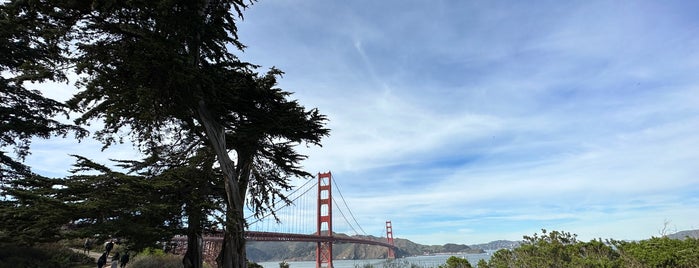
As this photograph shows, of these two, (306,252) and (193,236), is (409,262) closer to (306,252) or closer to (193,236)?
(193,236)

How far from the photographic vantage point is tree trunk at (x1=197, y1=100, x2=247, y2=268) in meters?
8.12

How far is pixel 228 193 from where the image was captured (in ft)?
27.7

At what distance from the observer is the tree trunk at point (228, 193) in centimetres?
812

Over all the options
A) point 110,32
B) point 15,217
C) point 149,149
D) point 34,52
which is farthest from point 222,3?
point 34,52

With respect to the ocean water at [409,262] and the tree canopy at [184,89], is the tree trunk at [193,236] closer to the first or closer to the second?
the tree canopy at [184,89]

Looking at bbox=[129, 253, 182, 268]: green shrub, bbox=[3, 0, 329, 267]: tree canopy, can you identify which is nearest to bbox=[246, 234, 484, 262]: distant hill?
bbox=[129, 253, 182, 268]: green shrub

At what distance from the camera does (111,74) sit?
244 inches

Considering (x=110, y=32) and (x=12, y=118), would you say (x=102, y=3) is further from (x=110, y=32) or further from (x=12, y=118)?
(x=12, y=118)

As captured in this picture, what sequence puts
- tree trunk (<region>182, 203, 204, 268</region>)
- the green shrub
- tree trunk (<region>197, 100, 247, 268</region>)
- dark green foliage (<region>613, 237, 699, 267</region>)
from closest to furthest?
dark green foliage (<region>613, 237, 699, 267</region>) → tree trunk (<region>182, 203, 204, 268</region>) → tree trunk (<region>197, 100, 247, 268</region>) → the green shrub

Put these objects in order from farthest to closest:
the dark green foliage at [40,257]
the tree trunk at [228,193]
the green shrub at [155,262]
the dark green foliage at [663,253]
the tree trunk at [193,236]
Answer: the green shrub at [155,262] → the dark green foliage at [40,257] → the tree trunk at [228,193] → the tree trunk at [193,236] → the dark green foliage at [663,253]

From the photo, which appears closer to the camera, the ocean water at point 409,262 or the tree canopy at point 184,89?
the tree canopy at point 184,89

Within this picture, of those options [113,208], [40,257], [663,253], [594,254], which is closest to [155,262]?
[40,257]

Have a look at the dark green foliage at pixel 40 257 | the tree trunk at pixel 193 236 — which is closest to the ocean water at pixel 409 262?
the tree trunk at pixel 193 236

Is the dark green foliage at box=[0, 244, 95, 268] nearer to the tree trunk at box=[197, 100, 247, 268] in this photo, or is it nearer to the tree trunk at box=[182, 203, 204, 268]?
the tree trunk at box=[182, 203, 204, 268]
